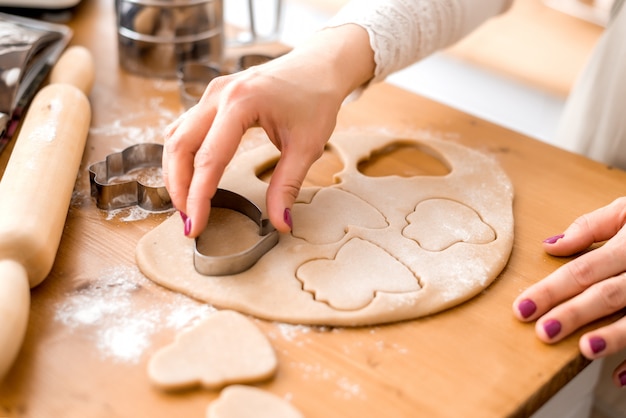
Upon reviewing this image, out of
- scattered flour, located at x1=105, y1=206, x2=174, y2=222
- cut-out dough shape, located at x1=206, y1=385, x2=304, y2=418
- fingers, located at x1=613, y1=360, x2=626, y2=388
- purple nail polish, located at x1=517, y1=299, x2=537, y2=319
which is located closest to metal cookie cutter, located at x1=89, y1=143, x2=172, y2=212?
scattered flour, located at x1=105, y1=206, x2=174, y2=222

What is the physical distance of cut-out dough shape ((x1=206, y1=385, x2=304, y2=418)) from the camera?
66cm

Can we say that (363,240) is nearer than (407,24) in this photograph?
Yes

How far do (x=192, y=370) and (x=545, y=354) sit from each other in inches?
14.4

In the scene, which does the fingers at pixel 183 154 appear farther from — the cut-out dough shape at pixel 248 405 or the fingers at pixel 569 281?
the fingers at pixel 569 281

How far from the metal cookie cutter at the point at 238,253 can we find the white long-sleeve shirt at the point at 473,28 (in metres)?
0.33

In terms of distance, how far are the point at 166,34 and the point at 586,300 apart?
2.77 feet

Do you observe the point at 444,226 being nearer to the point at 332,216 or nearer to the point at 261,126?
the point at 332,216

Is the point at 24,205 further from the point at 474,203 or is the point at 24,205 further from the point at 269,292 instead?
the point at 474,203

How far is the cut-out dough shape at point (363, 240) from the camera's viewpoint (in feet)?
2.62

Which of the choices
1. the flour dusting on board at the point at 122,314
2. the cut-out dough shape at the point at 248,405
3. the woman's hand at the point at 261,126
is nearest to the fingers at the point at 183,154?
the woman's hand at the point at 261,126

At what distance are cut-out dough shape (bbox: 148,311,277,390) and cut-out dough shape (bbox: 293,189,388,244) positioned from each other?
180 mm

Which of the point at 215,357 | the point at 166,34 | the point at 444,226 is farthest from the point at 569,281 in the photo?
the point at 166,34

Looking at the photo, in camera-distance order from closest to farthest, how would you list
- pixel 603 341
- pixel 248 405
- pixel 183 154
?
1. pixel 248 405
2. pixel 603 341
3. pixel 183 154

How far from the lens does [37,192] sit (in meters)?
0.85
